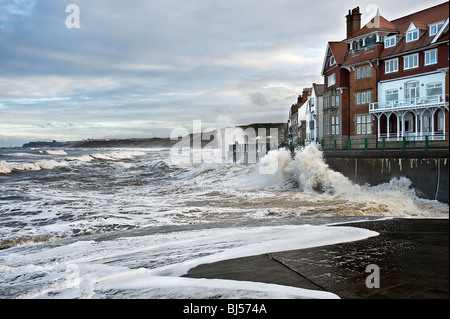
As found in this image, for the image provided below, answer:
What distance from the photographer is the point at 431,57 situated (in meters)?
29.0

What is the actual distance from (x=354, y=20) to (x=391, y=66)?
9509 millimetres

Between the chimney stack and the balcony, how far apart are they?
10.7m

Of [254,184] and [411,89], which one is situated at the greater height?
[411,89]

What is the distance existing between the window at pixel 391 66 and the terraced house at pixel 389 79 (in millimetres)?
61

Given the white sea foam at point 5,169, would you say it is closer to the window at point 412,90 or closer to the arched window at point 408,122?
the arched window at point 408,122

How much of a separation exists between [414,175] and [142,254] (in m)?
14.7

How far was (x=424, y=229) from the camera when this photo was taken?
8086 mm

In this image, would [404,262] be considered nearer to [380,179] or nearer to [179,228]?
[179,228]

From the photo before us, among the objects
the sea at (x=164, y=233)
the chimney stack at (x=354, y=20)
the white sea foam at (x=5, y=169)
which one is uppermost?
the chimney stack at (x=354, y=20)

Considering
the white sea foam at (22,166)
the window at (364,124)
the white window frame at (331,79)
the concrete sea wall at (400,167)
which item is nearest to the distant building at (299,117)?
the white window frame at (331,79)

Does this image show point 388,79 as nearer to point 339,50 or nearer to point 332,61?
point 339,50

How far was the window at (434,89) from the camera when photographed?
93.1 ft

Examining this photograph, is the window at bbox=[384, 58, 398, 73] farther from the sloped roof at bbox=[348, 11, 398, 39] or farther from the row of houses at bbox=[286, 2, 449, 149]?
the sloped roof at bbox=[348, 11, 398, 39]
